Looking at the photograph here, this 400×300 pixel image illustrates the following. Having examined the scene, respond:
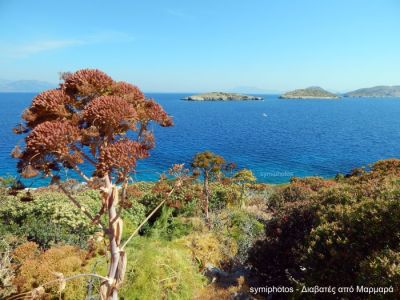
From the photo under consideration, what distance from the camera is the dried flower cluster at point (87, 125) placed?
10.1ft

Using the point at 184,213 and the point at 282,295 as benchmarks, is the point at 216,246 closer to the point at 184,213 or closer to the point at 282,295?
the point at 282,295

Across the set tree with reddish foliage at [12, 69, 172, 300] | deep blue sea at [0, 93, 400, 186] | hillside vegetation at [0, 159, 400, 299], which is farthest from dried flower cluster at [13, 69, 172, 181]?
deep blue sea at [0, 93, 400, 186]

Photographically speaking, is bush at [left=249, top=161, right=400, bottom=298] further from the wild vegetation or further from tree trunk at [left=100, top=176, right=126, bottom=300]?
tree trunk at [left=100, top=176, right=126, bottom=300]

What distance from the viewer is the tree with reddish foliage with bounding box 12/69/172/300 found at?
310 centimetres

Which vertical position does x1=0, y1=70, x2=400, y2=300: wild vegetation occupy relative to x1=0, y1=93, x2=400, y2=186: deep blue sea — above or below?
above

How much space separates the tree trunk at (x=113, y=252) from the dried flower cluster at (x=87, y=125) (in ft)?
1.14

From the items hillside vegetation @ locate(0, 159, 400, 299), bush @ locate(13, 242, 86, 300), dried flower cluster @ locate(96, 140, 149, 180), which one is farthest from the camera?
bush @ locate(13, 242, 86, 300)

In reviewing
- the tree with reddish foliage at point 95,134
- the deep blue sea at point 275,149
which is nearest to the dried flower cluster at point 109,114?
the tree with reddish foliage at point 95,134

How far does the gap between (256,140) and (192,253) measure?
237 ft

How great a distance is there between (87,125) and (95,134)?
1.32 feet

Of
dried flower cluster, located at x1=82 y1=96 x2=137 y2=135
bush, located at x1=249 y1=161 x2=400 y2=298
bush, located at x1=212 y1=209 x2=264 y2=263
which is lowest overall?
bush, located at x1=212 y1=209 x2=264 y2=263

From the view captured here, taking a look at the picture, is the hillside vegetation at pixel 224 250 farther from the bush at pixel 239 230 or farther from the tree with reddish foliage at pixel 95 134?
the tree with reddish foliage at pixel 95 134

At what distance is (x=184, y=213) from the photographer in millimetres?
15016

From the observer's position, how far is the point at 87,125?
11.7ft
